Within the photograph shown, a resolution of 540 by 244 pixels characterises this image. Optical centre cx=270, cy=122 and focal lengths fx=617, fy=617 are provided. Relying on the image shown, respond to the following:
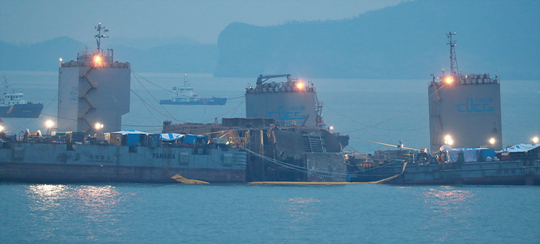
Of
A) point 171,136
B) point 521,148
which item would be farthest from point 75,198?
point 521,148

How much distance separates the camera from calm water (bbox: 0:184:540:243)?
1475 inches

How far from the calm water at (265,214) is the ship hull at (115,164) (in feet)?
3.96

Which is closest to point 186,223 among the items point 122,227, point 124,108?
point 122,227

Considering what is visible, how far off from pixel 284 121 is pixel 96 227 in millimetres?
33405

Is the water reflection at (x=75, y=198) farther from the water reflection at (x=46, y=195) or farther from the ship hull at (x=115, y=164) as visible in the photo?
the ship hull at (x=115, y=164)

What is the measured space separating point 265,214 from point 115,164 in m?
16.2

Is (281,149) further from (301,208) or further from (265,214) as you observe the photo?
(265,214)

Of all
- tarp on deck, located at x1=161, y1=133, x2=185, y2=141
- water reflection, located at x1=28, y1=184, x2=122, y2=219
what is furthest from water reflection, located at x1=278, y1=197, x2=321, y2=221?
tarp on deck, located at x1=161, y1=133, x2=185, y2=141

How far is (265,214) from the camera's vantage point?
142 ft

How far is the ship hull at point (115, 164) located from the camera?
167 feet

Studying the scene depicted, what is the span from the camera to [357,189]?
54312 millimetres

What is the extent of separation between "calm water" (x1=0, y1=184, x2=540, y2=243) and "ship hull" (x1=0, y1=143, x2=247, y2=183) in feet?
3.96

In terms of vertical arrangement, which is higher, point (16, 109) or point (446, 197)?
point (16, 109)

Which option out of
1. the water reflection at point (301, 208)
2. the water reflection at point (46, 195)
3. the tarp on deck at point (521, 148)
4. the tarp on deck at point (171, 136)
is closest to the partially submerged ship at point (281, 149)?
the tarp on deck at point (171, 136)
